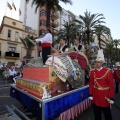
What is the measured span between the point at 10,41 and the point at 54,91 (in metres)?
32.3

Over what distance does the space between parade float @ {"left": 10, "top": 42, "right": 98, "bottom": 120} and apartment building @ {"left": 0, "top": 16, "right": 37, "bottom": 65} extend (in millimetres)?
29902

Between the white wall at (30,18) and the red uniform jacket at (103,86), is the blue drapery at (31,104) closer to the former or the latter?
the red uniform jacket at (103,86)

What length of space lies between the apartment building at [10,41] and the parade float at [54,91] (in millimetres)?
29902

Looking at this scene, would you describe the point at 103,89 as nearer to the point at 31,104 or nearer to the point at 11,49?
the point at 31,104

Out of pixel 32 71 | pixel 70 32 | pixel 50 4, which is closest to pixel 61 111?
pixel 32 71

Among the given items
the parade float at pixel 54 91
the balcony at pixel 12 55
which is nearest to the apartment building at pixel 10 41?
the balcony at pixel 12 55

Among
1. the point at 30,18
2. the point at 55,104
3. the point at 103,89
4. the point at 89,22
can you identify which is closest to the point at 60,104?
the point at 55,104

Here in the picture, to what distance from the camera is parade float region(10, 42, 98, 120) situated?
124 inches

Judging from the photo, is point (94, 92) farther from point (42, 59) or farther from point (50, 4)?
point (50, 4)

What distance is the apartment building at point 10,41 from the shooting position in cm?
3247

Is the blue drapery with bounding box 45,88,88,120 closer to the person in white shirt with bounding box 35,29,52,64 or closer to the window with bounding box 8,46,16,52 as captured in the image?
the person in white shirt with bounding box 35,29,52,64

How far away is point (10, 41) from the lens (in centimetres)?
3372

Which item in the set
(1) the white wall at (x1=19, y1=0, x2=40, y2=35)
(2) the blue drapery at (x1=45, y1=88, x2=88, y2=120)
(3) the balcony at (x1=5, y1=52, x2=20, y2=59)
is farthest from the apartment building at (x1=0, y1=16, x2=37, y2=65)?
(2) the blue drapery at (x1=45, y1=88, x2=88, y2=120)

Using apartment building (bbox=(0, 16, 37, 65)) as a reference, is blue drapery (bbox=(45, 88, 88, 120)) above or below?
below
